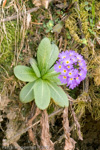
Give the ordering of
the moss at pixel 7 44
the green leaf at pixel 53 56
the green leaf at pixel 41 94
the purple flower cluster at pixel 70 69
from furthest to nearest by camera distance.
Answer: the green leaf at pixel 53 56
the moss at pixel 7 44
the green leaf at pixel 41 94
the purple flower cluster at pixel 70 69

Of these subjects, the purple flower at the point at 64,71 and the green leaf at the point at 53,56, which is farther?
the green leaf at the point at 53,56

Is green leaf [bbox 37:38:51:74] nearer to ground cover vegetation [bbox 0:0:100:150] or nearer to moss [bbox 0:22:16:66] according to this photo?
ground cover vegetation [bbox 0:0:100:150]

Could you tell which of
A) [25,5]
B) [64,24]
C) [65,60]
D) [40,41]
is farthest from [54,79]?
[25,5]

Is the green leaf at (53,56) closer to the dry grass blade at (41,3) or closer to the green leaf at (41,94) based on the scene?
the green leaf at (41,94)

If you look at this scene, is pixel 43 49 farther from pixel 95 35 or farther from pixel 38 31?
pixel 95 35

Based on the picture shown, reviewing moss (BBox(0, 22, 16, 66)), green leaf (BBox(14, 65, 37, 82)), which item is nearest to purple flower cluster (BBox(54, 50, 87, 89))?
green leaf (BBox(14, 65, 37, 82))

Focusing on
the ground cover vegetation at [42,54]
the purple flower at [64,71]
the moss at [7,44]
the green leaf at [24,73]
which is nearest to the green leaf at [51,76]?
the ground cover vegetation at [42,54]
